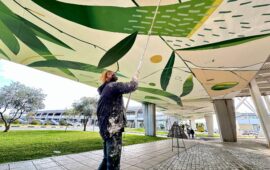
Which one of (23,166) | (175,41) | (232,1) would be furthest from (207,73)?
(23,166)

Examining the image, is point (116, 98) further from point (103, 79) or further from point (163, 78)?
point (163, 78)

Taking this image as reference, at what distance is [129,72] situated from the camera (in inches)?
312

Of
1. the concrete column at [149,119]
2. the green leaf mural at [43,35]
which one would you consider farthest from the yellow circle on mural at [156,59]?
the concrete column at [149,119]

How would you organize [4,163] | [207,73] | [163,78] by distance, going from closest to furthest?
[4,163] < [207,73] < [163,78]

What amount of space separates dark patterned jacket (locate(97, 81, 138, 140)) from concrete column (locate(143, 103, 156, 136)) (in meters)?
16.9

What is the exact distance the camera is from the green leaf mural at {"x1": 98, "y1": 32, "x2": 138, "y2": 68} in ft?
16.9

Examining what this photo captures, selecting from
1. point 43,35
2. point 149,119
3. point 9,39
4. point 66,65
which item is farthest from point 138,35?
point 149,119

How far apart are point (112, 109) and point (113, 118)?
12 cm

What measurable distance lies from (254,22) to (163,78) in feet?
16.4

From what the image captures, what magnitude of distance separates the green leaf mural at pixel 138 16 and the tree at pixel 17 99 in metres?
21.3

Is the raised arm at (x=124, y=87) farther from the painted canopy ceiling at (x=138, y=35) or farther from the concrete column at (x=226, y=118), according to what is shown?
the concrete column at (x=226, y=118)

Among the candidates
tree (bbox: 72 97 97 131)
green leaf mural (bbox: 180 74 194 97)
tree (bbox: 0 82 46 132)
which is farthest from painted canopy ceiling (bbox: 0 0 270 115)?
tree (bbox: 72 97 97 131)

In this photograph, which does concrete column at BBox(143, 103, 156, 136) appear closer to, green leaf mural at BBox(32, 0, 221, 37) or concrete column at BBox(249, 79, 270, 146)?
concrete column at BBox(249, 79, 270, 146)

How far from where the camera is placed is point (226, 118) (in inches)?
547
